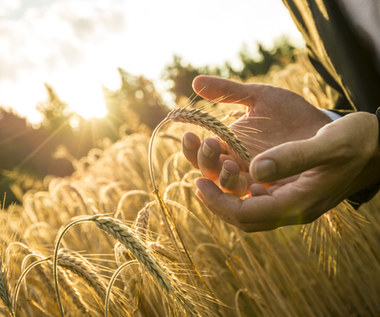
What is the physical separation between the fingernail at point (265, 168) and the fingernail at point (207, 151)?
0.36 metres

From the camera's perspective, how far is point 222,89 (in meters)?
1.50

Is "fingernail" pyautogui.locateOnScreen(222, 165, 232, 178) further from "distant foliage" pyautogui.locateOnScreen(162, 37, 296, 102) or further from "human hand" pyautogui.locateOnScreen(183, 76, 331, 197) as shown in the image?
"distant foliage" pyautogui.locateOnScreen(162, 37, 296, 102)

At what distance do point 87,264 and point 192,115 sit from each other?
66 cm

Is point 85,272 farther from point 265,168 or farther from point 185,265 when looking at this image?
point 265,168

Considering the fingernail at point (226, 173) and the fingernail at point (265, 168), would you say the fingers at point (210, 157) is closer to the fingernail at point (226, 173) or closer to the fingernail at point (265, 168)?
the fingernail at point (226, 173)

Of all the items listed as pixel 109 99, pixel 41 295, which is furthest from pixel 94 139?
pixel 41 295

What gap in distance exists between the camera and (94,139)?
838 inches

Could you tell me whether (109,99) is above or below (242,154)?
above

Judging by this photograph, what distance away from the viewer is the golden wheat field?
111 centimetres

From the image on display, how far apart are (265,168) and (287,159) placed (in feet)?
0.22

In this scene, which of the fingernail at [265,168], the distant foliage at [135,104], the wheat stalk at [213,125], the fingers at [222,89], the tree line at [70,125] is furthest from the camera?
the tree line at [70,125]

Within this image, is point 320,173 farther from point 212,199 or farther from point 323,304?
point 323,304

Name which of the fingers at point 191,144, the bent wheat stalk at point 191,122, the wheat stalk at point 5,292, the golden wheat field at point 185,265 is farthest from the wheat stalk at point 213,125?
the wheat stalk at point 5,292

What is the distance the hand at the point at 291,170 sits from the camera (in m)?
0.89
